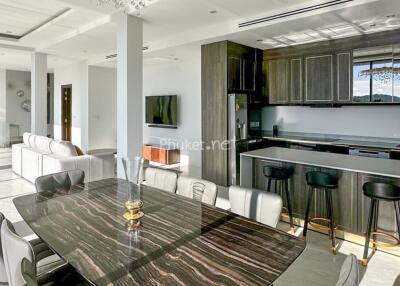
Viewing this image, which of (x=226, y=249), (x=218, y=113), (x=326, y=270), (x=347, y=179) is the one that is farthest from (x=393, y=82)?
(x=226, y=249)

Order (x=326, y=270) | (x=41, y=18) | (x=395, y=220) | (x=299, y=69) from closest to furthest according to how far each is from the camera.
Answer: (x=326, y=270), (x=395, y=220), (x=41, y=18), (x=299, y=69)

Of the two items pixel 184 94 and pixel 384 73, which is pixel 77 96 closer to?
pixel 184 94

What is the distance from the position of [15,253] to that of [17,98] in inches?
484

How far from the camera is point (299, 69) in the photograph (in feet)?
19.4

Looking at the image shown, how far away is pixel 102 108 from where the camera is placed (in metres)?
9.34

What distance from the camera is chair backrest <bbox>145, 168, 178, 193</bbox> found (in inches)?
110

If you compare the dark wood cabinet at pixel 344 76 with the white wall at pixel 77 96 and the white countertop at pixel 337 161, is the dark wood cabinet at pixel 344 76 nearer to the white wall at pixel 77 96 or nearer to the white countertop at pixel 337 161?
the white countertop at pixel 337 161

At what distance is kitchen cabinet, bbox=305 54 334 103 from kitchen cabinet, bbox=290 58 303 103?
0.13 m

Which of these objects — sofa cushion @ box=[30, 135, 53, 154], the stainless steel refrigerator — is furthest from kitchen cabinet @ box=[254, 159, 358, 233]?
sofa cushion @ box=[30, 135, 53, 154]

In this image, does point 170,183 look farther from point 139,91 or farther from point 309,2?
point 309,2

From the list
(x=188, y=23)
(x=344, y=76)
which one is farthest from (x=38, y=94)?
(x=344, y=76)

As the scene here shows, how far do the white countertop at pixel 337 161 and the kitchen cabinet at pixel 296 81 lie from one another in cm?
217

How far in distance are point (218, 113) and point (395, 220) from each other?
11.4 feet

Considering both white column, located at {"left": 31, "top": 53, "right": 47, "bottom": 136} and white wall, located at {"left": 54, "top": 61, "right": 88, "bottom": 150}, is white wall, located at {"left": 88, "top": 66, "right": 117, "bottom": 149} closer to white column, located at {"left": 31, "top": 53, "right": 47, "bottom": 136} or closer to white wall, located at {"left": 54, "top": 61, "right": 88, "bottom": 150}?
white wall, located at {"left": 54, "top": 61, "right": 88, "bottom": 150}
